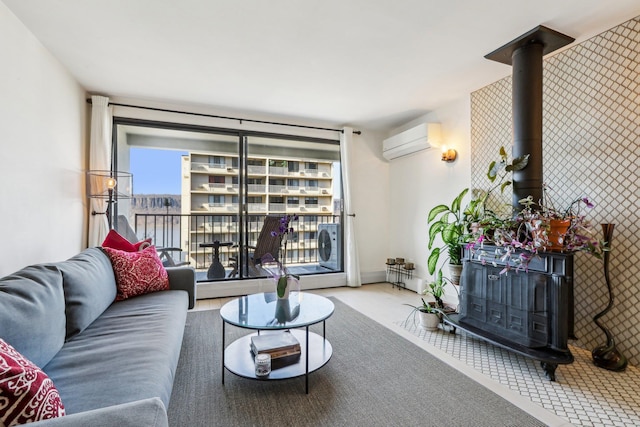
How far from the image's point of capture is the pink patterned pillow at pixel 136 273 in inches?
88.6

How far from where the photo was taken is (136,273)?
2.32 m

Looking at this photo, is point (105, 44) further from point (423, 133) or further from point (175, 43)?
point (423, 133)

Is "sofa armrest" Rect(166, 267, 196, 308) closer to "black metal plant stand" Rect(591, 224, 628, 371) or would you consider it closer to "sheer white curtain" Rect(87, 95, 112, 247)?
"sheer white curtain" Rect(87, 95, 112, 247)

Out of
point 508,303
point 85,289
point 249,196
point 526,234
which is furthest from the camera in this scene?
point 249,196

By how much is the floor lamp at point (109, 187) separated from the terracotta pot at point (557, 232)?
12.4ft

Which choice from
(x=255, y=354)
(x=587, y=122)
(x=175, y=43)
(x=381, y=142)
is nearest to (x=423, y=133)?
(x=381, y=142)

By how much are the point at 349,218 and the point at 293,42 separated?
2.61 m

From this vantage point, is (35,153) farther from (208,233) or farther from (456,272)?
(456,272)

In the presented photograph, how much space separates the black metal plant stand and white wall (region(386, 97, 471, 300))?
1.48 metres

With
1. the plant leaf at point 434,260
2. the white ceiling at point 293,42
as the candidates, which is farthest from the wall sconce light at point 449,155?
the plant leaf at point 434,260

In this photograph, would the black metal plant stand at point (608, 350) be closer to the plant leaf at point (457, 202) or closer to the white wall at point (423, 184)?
the plant leaf at point (457, 202)

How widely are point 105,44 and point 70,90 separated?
2.80 ft

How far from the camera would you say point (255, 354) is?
194cm

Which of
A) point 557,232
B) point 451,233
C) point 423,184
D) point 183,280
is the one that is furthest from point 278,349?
point 423,184
